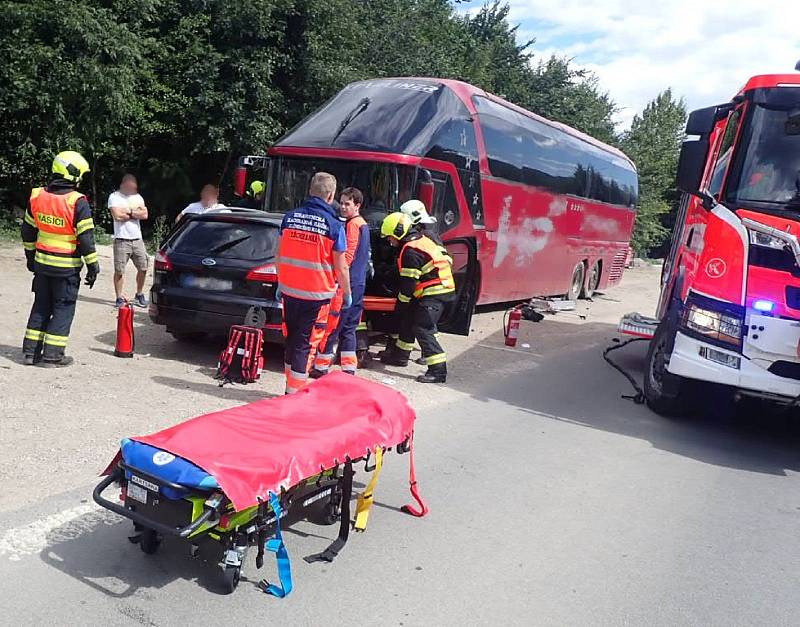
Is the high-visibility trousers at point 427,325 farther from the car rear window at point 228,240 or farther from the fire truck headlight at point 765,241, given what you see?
the fire truck headlight at point 765,241

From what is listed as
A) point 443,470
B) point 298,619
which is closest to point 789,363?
point 443,470

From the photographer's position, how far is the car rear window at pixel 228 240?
8195 millimetres

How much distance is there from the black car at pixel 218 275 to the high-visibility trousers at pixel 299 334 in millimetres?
1304

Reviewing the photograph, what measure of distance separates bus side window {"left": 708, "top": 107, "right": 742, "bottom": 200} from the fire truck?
2 centimetres

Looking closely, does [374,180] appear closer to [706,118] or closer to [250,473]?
[706,118]

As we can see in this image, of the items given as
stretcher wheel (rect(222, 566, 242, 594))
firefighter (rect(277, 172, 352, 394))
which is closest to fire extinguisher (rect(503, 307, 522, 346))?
firefighter (rect(277, 172, 352, 394))

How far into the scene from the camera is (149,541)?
4004 millimetres

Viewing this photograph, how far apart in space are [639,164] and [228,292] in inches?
1300

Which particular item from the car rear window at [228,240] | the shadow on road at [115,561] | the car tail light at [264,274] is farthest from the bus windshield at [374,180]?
the shadow on road at [115,561]

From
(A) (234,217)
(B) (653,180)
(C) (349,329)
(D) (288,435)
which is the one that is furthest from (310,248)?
(B) (653,180)

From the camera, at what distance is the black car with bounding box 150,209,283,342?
26.2ft

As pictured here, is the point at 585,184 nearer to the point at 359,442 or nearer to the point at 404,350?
the point at 404,350

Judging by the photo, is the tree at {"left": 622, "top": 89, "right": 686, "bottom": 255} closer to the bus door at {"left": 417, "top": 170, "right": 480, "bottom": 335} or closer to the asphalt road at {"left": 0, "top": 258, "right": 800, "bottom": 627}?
the bus door at {"left": 417, "top": 170, "right": 480, "bottom": 335}

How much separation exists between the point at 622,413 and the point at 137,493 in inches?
224
